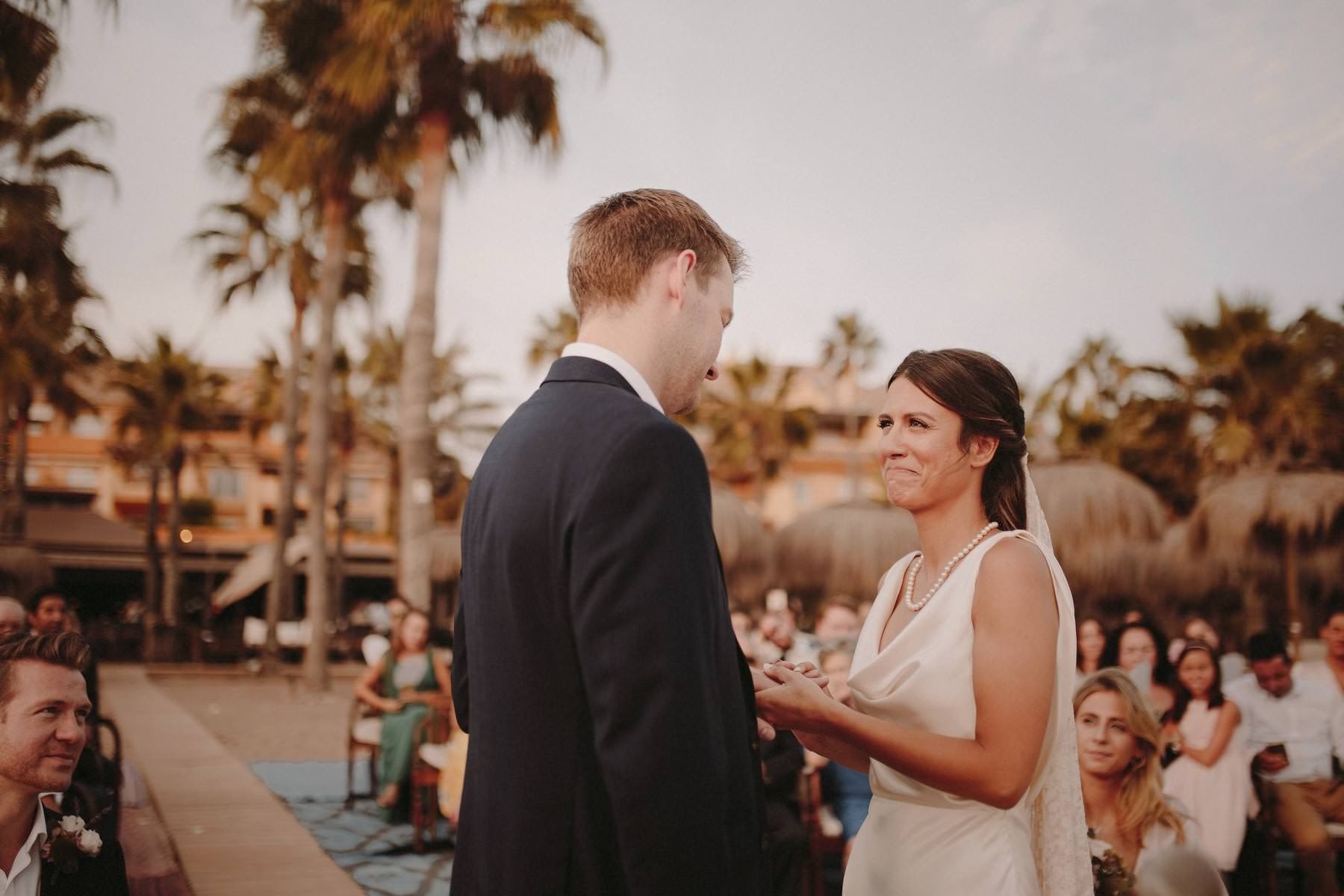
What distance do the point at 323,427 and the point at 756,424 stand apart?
2634 cm

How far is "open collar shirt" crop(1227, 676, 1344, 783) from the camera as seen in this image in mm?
6508

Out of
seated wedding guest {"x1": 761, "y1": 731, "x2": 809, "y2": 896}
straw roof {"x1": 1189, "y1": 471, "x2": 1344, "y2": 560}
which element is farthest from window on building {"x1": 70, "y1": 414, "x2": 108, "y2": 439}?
seated wedding guest {"x1": 761, "y1": 731, "x2": 809, "y2": 896}

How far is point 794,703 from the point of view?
1.92m

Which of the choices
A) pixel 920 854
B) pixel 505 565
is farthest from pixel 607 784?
pixel 920 854

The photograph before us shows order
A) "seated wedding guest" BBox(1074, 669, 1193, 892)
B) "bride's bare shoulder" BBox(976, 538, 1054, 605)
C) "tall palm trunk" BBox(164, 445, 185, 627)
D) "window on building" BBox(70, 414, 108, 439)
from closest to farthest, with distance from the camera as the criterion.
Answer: "bride's bare shoulder" BBox(976, 538, 1054, 605) → "seated wedding guest" BBox(1074, 669, 1193, 892) → "tall palm trunk" BBox(164, 445, 185, 627) → "window on building" BBox(70, 414, 108, 439)

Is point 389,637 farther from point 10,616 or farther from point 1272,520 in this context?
point 1272,520

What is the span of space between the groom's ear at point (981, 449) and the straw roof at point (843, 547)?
2514 cm

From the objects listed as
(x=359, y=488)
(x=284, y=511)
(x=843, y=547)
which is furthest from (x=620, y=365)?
(x=359, y=488)

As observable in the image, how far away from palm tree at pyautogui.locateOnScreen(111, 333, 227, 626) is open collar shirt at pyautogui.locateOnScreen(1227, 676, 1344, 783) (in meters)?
33.8

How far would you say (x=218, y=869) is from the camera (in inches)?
235

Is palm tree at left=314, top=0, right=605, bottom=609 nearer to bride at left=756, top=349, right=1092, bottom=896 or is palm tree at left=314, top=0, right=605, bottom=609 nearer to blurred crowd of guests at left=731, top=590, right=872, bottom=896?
blurred crowd of guests at left=731, top=590, right=872, bottom=896

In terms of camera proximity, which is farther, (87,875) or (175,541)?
(175,541)

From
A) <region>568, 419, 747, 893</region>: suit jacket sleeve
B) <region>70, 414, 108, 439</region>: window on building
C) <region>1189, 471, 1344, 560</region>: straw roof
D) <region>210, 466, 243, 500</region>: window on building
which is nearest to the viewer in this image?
<region>568, 419, 747, 893</region>: suit jacket sleeve

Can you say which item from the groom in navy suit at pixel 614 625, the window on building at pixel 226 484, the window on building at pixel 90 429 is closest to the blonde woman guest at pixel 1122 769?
the groom in navy suit at pixel 614 625
